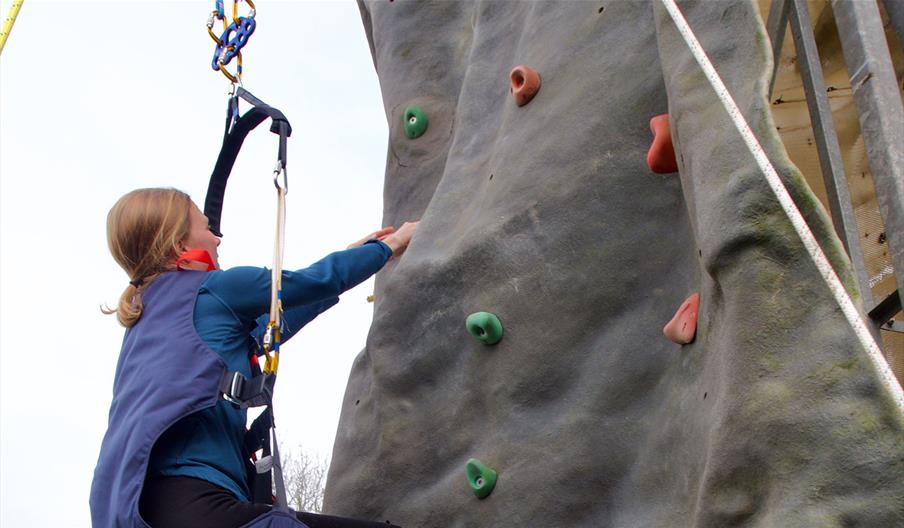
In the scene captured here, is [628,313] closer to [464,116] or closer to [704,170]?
[704,170]

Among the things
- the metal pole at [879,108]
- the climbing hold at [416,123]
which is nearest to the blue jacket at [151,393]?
the metal pole at [879,108]

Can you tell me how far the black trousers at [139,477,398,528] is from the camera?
215 cm

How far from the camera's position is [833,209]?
6.73ft

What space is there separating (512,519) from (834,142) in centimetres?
107

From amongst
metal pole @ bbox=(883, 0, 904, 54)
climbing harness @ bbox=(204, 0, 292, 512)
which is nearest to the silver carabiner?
climbing harness @ bbox=(204, 0, 292, 512)

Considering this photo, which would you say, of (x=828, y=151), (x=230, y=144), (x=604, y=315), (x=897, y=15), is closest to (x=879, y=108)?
(x=828, y=151)

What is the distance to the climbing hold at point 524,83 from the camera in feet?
9.78

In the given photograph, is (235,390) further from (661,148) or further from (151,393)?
(661,148)

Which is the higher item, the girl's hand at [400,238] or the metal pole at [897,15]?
the metal pole at [897,15]

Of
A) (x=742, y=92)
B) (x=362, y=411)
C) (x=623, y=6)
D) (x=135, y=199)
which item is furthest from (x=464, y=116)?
(x=742, y=92)

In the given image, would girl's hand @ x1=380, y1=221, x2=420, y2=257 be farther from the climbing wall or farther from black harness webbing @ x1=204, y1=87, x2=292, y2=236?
black harness webbing @ x1=204, y1=87, x2=292, y2=236

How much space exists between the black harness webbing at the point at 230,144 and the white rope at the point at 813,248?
3.80 ft

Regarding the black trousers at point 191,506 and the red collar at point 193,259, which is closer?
the black trousers at point 191,506

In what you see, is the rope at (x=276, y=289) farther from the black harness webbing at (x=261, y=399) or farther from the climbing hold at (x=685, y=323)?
the climbing hold at (x=685, y=323)
